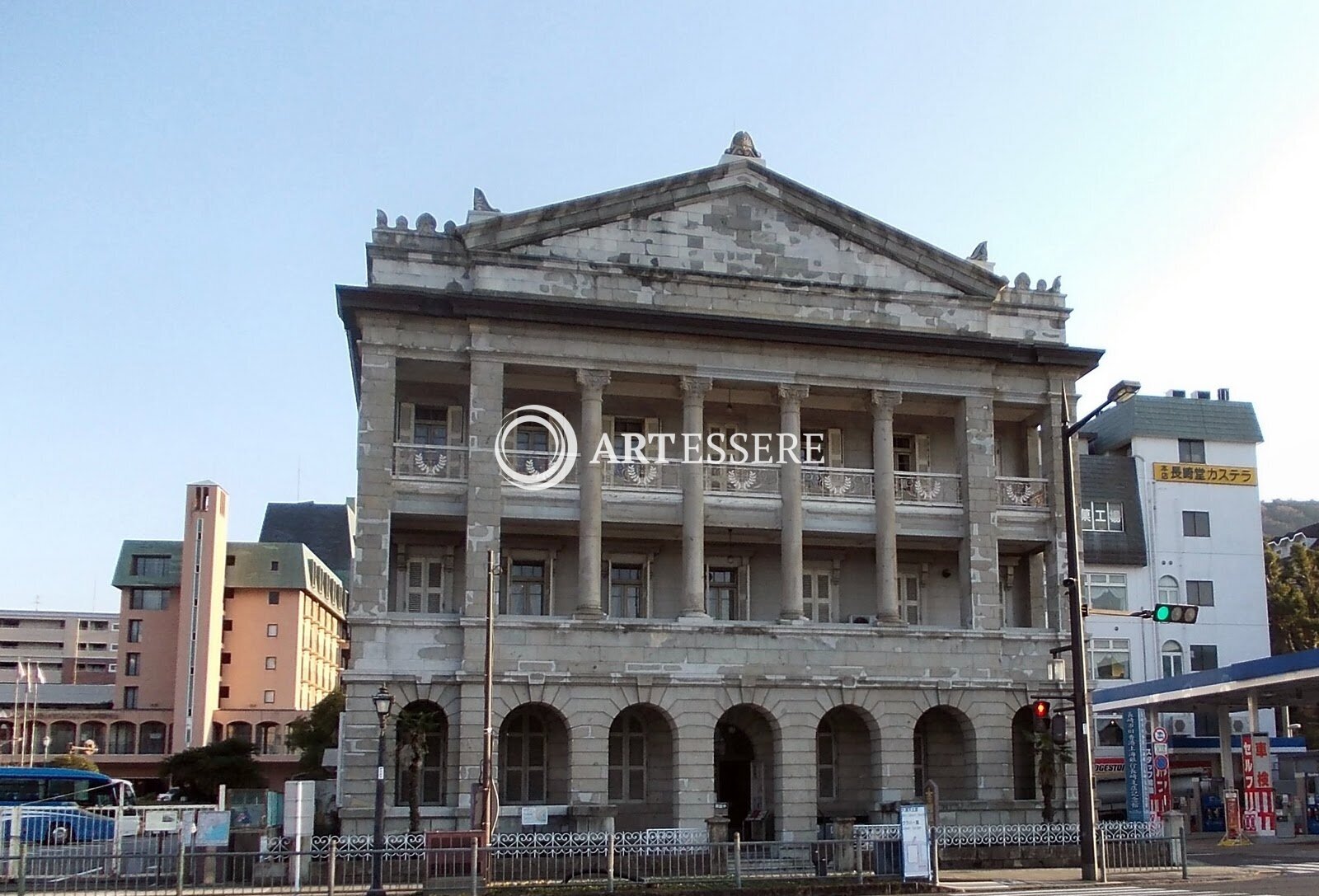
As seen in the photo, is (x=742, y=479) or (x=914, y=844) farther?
(x=742, y=479)

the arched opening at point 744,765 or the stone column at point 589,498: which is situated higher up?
the stone column at point 589,498

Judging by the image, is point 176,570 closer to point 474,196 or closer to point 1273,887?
point 474,196

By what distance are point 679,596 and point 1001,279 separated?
41.2 feet

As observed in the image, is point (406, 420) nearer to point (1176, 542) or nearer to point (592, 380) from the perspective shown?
point (592, 380)

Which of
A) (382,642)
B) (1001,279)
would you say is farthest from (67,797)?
(1001,279)

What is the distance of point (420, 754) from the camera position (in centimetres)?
3291

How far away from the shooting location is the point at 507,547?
3738 centimetres

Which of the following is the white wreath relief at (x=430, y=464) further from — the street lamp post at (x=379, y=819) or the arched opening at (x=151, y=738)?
the arched opening at (x=151, y=738)

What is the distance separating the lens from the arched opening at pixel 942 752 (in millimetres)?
36969

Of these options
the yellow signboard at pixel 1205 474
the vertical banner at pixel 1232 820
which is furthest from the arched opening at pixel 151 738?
the vertical banner at pixel 1232 820

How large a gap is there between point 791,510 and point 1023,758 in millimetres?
9929

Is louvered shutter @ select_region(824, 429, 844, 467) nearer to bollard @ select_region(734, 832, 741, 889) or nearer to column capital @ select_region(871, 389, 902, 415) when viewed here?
column capital @ select_region(871, 389, 902, 415)
